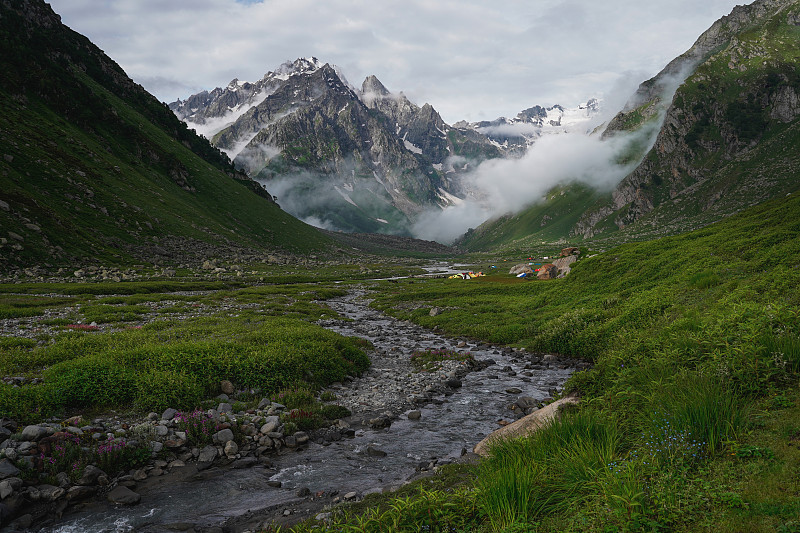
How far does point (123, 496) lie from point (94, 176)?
113 m

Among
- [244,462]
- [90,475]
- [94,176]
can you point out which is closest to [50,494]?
[90,475]

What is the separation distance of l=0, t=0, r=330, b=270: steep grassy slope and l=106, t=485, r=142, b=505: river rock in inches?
2525

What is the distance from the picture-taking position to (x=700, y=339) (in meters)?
11.2

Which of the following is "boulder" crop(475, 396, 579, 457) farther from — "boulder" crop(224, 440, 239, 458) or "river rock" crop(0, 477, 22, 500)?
"river rock" crop(0, 477, 22, 500)

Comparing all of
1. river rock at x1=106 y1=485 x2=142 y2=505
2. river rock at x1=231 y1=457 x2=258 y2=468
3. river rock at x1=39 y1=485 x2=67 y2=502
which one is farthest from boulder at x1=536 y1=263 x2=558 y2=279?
river rock at x1=39 y1=485 x2=67 y2=502

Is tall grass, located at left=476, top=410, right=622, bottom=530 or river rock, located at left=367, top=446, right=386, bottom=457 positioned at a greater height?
tall grass, located at left=476, top=410, right=622, bottom=530

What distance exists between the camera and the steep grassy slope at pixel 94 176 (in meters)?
67.1

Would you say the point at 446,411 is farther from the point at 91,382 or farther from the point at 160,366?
the point at 91,382

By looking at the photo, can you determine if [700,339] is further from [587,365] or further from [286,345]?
[286,345]

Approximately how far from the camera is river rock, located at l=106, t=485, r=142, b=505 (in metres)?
9.90

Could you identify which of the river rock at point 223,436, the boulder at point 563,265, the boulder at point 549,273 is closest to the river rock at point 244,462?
the river rock at point 223,436

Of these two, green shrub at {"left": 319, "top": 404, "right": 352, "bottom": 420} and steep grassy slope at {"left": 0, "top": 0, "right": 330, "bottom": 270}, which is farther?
steep grassy slope at {"left": 0, "top": 0, "right": 330, "bottom": 270}

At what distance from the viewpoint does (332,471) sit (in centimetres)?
1169

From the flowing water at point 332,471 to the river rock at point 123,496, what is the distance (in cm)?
20
